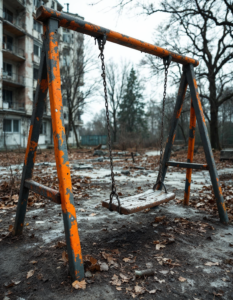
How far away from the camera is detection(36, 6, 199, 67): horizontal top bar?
6.19 feet

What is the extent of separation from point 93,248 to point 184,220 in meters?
1.40

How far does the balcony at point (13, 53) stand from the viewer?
2060 cm

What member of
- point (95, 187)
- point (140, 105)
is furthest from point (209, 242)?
point (140, 105)

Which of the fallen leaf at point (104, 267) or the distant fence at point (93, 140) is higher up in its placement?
the distant fence at point (93, 140)

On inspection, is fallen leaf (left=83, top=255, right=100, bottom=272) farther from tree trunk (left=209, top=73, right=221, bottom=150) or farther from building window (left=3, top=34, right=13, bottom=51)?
building window (left=3, top=34, right=13, bottom=51)

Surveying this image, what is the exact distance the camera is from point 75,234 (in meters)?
1.75

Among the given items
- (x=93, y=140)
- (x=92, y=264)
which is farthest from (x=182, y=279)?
(x=93, y=140)

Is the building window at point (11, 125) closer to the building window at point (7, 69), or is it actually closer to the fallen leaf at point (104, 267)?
the building window at point (7, 69)

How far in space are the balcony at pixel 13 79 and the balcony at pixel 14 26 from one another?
415 centimetres

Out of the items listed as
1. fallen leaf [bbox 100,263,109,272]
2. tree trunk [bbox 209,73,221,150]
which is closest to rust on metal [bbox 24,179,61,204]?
A: fallen leaf [bbox 100,263,109,272]

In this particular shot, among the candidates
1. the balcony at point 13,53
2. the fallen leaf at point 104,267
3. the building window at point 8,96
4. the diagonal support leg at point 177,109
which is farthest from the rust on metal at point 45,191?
the building window at point 8,96

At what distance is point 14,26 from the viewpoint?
20953 millimetres

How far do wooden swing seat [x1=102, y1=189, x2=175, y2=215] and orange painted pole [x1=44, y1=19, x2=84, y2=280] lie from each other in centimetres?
63

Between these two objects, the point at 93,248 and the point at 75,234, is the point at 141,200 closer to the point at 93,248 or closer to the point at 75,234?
the point at 93,248
